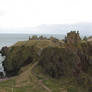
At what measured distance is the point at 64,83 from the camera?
196ft

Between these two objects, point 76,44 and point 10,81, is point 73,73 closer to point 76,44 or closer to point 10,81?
point 76,44

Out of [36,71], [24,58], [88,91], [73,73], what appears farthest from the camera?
[24,58]

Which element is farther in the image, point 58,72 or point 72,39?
point 72,39

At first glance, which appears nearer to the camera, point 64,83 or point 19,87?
point 19,87

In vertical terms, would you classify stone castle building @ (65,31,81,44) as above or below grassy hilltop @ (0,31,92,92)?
above

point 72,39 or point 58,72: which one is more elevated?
point 72,39

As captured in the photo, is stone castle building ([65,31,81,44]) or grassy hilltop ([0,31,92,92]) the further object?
stone castle building ([65,31,81,44])

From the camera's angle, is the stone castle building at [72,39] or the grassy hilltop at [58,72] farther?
the stone castle building at [72,39]

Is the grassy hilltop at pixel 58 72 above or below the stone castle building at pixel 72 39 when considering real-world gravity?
below

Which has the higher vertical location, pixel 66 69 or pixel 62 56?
pixel 62 56

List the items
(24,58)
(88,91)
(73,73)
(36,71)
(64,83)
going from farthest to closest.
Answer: (24,58)
(36,71)
(73,73)
(64,83)
(88,91)

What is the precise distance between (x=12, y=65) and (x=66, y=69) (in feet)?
106

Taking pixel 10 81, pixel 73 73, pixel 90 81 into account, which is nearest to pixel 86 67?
pixel 73 73

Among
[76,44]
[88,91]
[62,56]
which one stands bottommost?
[88,91]
